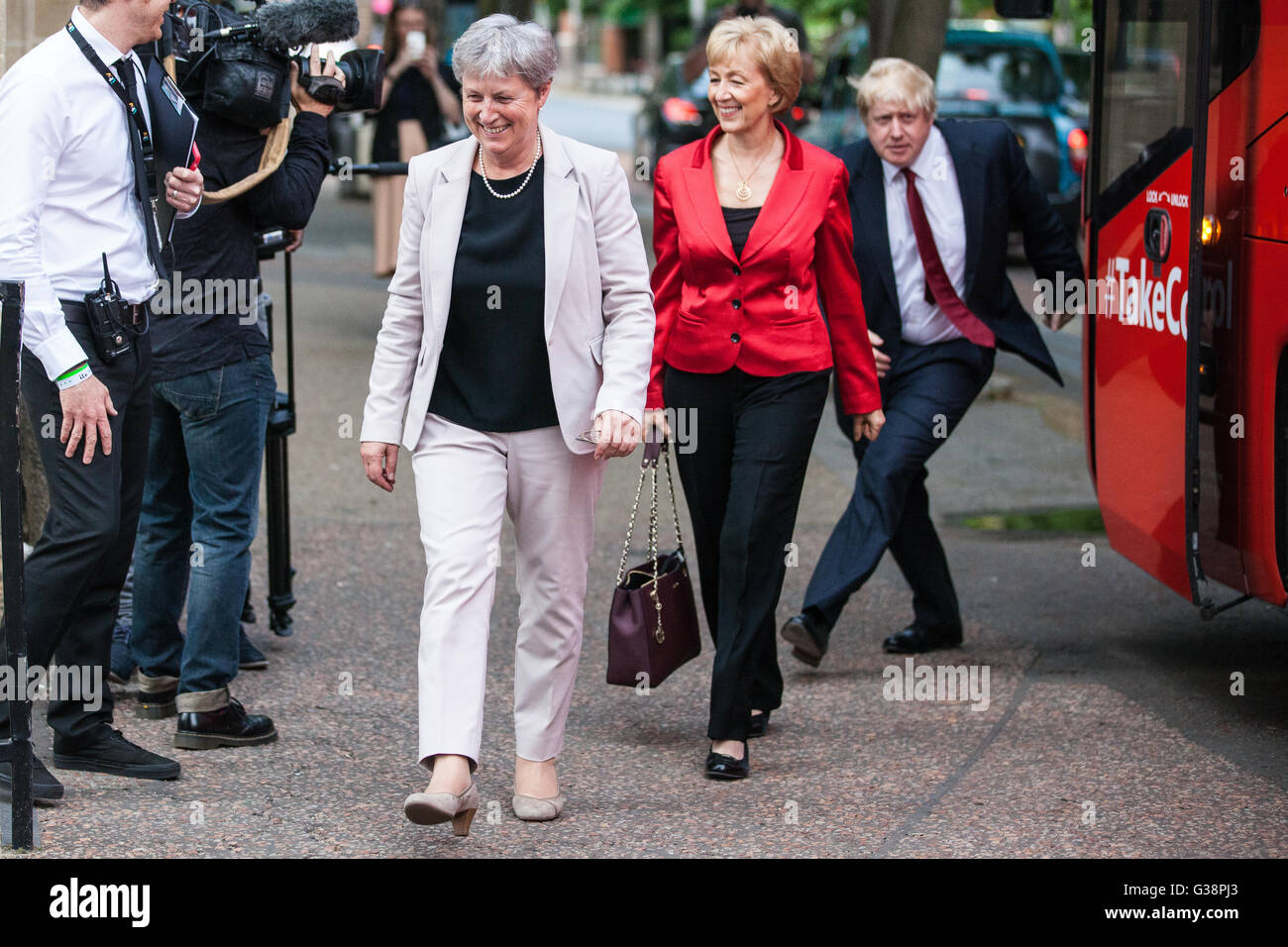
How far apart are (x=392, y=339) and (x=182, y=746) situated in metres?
1.33

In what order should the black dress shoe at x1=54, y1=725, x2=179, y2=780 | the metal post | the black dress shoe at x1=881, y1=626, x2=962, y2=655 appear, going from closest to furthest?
the metal post, the black dress shoe at x1=54, y1=725, x2=179, y2=780, the black dress shoe at x1=881, y1=626, x2=962, y2=655

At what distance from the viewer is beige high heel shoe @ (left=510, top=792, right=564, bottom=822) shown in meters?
4.41

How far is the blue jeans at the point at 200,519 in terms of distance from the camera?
4.81 metres

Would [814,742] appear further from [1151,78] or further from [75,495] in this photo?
[1151,78]

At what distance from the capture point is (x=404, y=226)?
4281 millimetres

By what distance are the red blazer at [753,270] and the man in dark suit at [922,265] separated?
0.89m

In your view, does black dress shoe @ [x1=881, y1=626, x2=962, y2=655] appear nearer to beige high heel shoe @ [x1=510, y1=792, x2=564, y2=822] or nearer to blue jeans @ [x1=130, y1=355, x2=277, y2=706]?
beige high heel shoe @ [x1=510, y1=792, x2=564, y2=822]

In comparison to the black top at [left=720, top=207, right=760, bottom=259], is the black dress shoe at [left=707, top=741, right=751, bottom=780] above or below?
below

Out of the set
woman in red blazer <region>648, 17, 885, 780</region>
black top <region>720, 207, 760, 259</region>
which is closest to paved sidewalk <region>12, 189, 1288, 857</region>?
woman in red blazer <region>648, 17, 885, 780</region>

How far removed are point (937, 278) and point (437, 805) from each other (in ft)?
8.61

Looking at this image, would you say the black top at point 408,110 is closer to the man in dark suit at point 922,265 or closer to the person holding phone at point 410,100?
the person holding phone at point 410,100

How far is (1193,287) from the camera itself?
495 cm

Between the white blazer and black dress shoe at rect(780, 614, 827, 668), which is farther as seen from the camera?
black dress shoe at rect(780, 614, 827, 668)

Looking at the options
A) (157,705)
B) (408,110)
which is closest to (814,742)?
(157,705)
